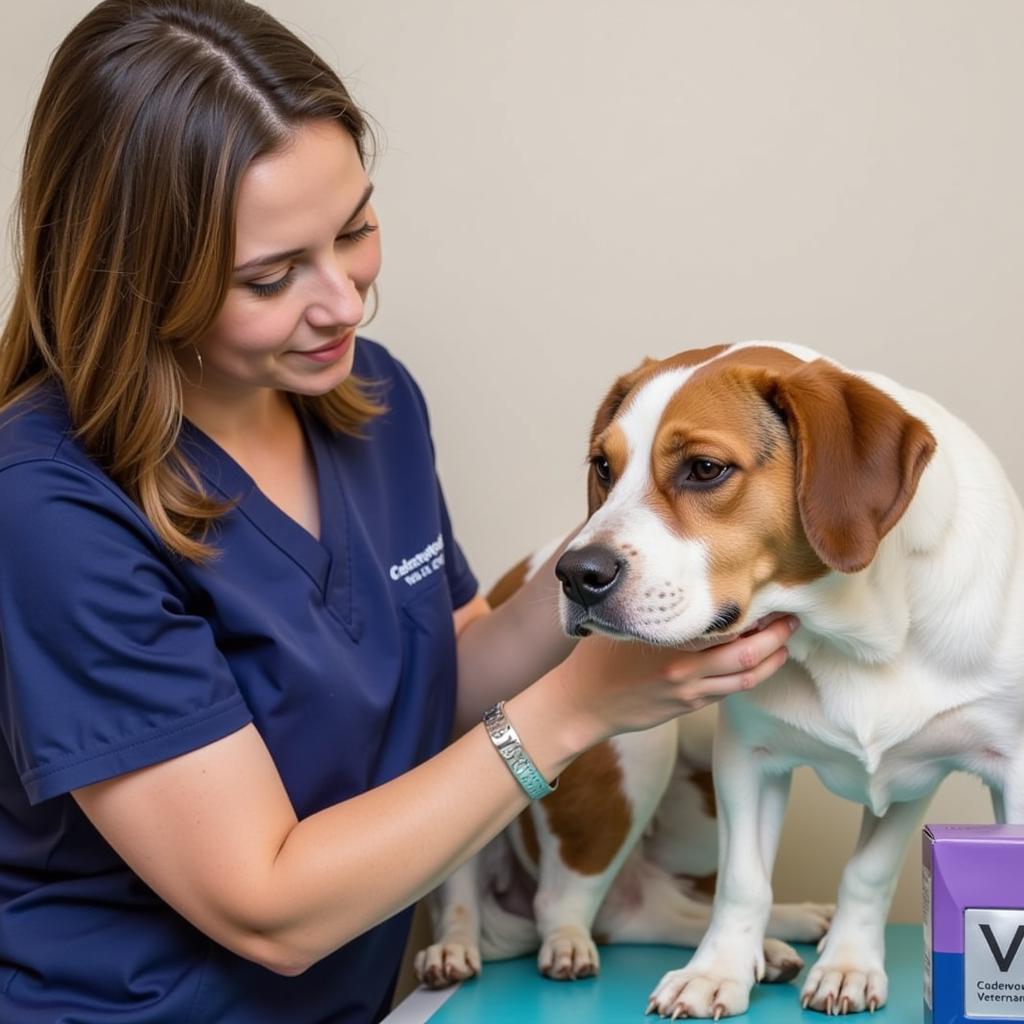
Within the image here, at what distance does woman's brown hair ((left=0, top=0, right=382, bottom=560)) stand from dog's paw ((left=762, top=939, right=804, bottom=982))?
0.78 m

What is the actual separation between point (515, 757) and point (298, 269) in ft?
1.72

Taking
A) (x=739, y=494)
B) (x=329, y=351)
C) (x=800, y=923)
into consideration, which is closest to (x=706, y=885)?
(x=800, y=923)

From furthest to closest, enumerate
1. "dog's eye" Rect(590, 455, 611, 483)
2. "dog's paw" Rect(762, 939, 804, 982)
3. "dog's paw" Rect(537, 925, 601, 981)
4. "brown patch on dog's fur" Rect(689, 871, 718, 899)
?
"brown patch on dog's fur" Rect(689, 871, 718, 899)
"dog's paw" Rect(537, 925, 601, 981)
"dog's paw" Rect(762, 939, 804, 982)
"dog's eye" Rect(590, 455, 611, 483)

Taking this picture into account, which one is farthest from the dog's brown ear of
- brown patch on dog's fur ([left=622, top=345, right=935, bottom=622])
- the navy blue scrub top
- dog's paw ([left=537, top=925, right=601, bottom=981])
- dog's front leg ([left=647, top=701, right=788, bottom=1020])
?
dog's paw ([left=537, top=925, right=601, bottom=981])

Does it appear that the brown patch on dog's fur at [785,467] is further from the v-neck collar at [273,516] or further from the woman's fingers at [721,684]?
the v-neck collar at [273,516]

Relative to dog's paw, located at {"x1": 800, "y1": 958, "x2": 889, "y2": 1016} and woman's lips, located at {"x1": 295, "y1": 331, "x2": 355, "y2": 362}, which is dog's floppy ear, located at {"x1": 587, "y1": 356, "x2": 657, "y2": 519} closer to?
woman's lips, located at {"x1": 295, "y1": 331, "x2": 355, "y2": 362}

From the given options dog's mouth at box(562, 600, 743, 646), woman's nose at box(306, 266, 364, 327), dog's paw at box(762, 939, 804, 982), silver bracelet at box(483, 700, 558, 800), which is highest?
woman's nose at box(306, 266, 364, 327)

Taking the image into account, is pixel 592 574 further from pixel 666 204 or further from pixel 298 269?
pixel 666 204

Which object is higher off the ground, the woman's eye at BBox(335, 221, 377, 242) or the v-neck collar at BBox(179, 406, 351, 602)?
the woman's eye at BBox(335, 221, 377, 242)

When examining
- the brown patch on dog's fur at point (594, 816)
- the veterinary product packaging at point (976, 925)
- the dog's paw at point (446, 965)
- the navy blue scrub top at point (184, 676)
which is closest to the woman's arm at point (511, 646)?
the navy blue scrub top at point (184, 676)

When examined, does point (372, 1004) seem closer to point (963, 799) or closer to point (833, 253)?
point (963, 799)

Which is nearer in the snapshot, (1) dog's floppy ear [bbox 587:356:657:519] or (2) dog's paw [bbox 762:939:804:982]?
(1) dog's floppy ear [bbox 587:356:657:519]

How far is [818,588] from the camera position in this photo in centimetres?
135

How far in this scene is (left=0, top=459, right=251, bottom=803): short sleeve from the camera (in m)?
1.28
